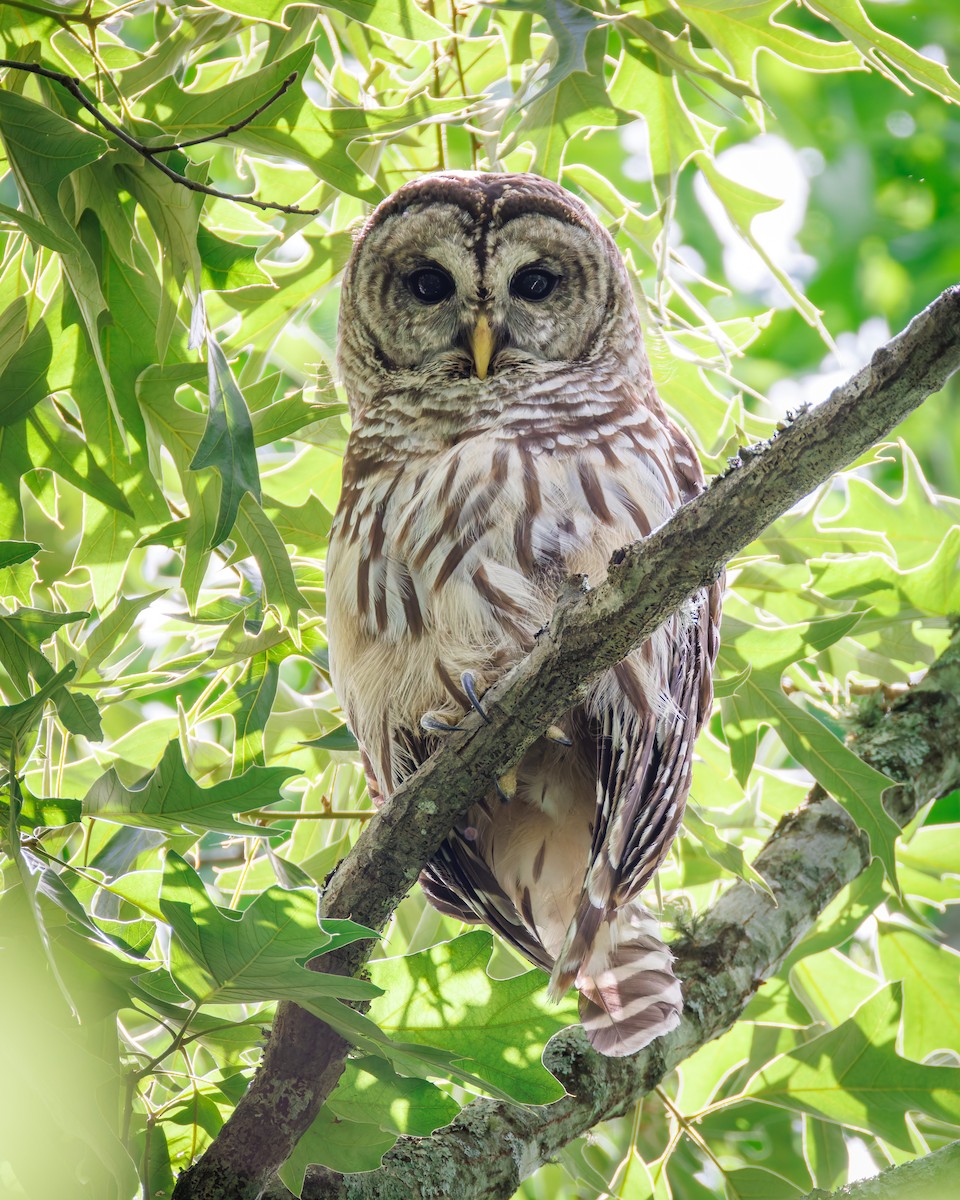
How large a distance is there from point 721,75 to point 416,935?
1.88 metres

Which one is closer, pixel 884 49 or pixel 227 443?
pixel 227 443

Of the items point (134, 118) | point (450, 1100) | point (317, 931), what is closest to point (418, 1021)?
point (450, 1100)

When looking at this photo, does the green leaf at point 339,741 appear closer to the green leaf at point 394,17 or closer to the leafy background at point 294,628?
the leafy background at point 294,628

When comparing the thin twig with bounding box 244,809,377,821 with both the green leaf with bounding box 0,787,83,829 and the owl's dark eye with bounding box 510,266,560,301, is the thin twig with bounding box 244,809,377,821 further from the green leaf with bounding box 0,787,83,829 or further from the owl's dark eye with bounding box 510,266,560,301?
the owl's dark eye with bounding box 510,266,560,301

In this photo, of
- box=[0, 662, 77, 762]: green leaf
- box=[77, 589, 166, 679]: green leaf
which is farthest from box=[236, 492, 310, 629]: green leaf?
box=[0, 662, 77, 762]: green leaf

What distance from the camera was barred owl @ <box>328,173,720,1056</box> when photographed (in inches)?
92.0

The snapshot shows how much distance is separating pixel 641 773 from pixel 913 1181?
0.80 meters

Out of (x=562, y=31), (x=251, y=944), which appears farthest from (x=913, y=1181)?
(x=562, y=31)

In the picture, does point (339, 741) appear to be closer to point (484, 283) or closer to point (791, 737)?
point (791, 737)

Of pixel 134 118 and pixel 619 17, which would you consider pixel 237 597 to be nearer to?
pixel 134 118

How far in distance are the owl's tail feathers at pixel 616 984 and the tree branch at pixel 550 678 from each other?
23cm

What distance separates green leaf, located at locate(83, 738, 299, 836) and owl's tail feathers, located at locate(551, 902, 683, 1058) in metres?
0.71

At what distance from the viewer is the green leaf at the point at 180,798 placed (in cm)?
171

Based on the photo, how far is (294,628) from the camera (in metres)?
2.22
